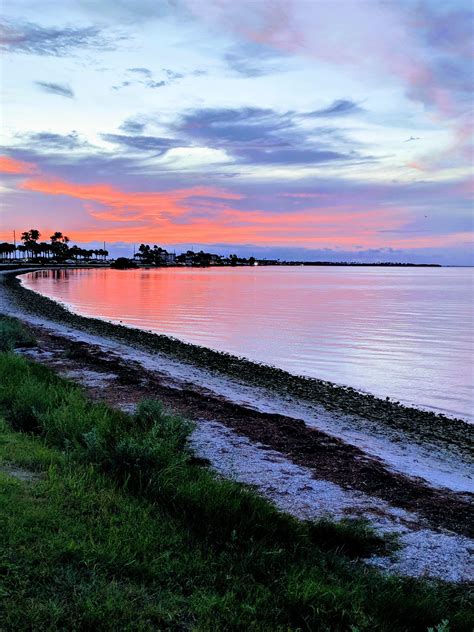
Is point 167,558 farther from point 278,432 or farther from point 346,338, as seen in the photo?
point 346,338

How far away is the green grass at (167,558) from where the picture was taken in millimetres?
3363

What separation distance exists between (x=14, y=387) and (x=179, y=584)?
20.5ft

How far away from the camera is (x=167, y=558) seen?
397 centimetres

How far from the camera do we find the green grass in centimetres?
336

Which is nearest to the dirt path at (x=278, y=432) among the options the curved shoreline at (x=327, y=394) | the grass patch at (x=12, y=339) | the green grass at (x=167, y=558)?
the grass patch at (x=12, y=339)

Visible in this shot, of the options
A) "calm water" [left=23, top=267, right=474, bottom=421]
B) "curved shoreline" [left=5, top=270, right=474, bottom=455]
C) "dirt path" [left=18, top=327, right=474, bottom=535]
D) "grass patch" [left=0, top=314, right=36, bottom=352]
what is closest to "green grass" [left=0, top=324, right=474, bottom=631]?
"dirt path" [left=18, top=327, right=474, bottom=535]

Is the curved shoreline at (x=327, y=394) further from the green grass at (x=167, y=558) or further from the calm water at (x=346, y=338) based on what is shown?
the green grass at (x=167, y=558)

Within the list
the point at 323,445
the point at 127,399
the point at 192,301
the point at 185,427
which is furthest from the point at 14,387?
the point at 192,301

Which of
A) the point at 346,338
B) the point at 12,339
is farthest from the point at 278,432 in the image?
the point at 346,338

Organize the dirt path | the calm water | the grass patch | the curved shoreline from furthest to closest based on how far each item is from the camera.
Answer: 1. the calm water
2. the grass patch
3. the curved shoreline
4. the dirt path

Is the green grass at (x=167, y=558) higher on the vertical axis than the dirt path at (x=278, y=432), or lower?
higher

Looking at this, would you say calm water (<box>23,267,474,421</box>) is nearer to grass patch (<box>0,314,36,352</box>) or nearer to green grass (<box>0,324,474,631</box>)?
grass patch (<box>0,314,36,352</box>)

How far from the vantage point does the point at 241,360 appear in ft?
68.5

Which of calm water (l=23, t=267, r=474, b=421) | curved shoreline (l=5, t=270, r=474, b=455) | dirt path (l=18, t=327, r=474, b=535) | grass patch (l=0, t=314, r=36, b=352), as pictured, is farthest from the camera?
calm water (l=23, t=267, r=474, b=421)
